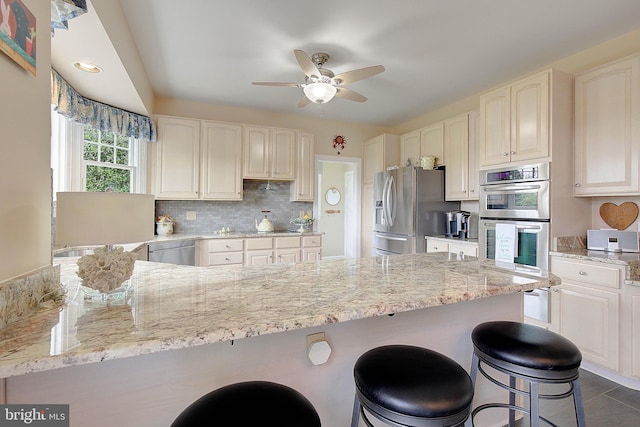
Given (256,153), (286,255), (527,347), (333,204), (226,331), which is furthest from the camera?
(333,204)

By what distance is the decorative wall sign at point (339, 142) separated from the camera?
15.8ft

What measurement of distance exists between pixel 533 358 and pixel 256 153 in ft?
12.1

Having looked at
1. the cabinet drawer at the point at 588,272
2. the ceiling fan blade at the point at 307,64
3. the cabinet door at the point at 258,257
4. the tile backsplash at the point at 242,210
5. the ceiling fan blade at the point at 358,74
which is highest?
the ceiling fan blade at the point at 307,64

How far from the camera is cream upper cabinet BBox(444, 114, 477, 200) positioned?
3.53 metres

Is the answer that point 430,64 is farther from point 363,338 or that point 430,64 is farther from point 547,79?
point 363,338

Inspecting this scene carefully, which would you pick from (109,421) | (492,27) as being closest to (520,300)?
(109,421)

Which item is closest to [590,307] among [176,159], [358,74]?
[358,74]

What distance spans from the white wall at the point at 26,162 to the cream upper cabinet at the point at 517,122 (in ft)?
10.5

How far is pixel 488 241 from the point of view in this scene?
9.75ft

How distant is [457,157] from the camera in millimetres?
3637

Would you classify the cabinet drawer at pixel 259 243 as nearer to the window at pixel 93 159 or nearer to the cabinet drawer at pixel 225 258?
the cabinet drawer at pixel 225 258

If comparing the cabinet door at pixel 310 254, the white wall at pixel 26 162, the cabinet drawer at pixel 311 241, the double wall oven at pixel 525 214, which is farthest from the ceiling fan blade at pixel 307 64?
the cabinet door at pixel 310 254

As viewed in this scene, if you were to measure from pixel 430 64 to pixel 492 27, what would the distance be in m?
0.65

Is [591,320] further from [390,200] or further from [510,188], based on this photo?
[390,200]
